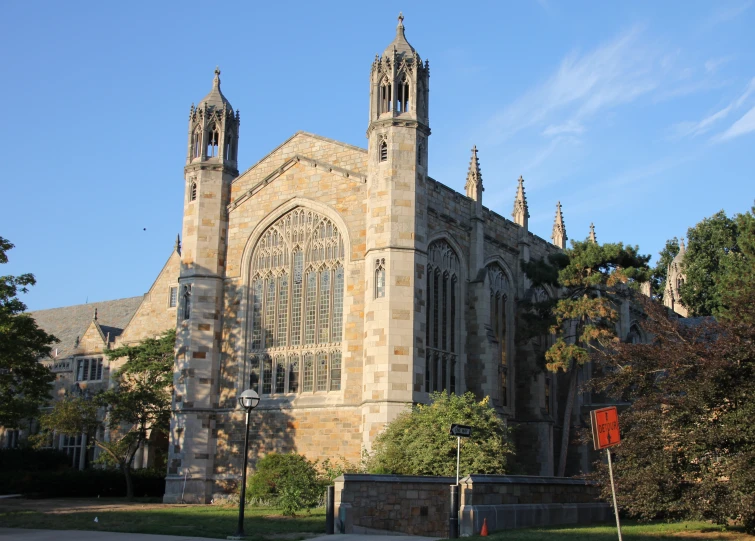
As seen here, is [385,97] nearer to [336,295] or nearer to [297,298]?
[336,295]

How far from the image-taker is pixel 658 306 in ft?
67.4

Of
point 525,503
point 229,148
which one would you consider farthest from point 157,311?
point 525,503

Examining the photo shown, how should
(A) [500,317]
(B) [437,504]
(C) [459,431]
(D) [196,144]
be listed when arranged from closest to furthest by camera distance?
(C) [459,431] < (B) [437,504] < (D) [196,144] < (A) [500,317]

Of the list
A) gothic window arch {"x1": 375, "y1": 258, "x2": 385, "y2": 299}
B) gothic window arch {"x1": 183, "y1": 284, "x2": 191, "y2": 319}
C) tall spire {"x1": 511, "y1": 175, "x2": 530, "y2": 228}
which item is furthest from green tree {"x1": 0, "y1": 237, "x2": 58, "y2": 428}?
tall spire {"x1": 511, "y1": 175, "x2": 530, "y2": 228}

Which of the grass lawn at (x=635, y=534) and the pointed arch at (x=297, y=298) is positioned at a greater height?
the pointed arch at (x=297, y=298)

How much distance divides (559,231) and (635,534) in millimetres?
30031

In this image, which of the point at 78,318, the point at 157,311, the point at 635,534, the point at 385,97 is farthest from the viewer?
the point at 78,318

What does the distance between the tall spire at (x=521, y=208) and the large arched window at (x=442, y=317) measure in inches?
281

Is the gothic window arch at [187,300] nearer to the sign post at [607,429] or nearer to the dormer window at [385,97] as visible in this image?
the dormer window at [385,97]

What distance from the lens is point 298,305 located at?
3366 cm

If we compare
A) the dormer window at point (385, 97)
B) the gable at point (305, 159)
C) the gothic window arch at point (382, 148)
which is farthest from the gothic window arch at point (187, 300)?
the dormer window at point (385, 97)

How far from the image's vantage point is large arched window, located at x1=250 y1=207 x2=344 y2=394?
32.5 meters

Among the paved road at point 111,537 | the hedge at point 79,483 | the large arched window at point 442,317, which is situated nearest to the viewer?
the paved road at point 111,537

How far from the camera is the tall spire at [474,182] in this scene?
36.3 meters
